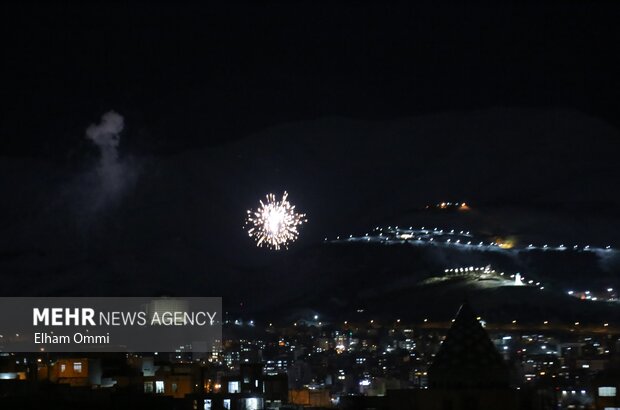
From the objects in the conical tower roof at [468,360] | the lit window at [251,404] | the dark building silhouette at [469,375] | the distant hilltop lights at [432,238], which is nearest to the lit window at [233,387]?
the lit window at [251,404]

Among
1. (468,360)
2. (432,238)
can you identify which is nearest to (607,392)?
(468,360)

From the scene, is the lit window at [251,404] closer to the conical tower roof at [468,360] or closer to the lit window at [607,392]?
the lit window at [607,392]

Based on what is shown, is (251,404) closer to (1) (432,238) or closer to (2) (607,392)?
(2) (607,392)

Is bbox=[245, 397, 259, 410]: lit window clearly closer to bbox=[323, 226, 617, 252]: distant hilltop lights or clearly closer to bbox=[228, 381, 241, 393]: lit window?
bbox=[228, 381, 241, 393]: lit window

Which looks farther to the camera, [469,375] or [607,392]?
[607,392]

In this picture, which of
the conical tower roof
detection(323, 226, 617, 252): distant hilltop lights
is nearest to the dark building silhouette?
the conical tower roof

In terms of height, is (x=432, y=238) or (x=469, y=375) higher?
(x=432, y=238)
